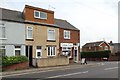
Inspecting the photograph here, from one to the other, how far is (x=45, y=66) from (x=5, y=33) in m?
6.14

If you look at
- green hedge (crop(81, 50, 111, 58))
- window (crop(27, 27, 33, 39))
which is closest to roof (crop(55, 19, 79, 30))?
window (crop(27, 27, 33, 39))

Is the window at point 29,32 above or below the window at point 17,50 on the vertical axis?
above

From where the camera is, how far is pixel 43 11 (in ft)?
106

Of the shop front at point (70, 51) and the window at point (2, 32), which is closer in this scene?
the window at point (2, 32)

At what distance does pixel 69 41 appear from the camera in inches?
1436

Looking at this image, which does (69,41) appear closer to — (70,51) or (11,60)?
(70,51)

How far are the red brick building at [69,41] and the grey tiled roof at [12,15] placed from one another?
6.90m

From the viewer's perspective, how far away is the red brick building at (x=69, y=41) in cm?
3509

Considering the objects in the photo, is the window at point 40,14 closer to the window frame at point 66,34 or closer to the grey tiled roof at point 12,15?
the grey tiled roof at point 12,15

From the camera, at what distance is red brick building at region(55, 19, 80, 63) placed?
35.1 meters

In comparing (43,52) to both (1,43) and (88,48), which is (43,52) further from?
(88,48)

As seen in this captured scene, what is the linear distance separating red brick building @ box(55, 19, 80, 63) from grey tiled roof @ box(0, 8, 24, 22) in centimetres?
690

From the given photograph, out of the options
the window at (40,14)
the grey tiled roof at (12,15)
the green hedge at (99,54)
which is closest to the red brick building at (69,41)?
the window at (40,14)

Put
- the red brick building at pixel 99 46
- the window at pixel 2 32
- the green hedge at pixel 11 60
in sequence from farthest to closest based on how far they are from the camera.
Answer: the red brick building at pixel 99 46, the window at pixel 2 32, the green hedge at pixel 11 60
